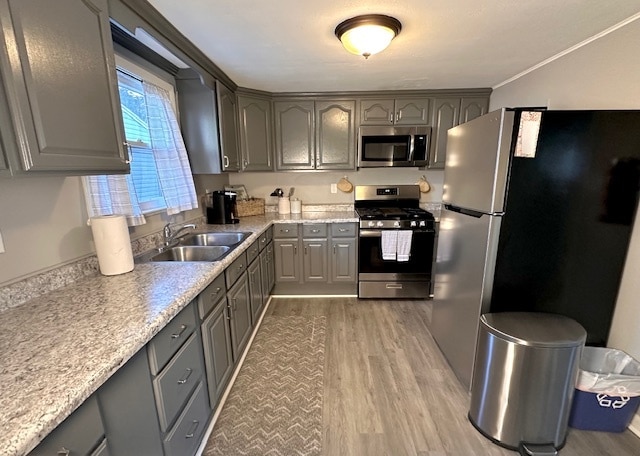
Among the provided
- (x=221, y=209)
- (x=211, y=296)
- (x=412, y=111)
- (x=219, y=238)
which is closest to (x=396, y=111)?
(x=412, y=111)

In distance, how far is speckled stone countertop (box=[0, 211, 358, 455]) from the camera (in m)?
0.62

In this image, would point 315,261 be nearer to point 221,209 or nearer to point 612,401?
point 221,209

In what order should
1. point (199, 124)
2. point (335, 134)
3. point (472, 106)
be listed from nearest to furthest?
1. point (199, 124)
2. point (472, 106)
3. point (335, 134)

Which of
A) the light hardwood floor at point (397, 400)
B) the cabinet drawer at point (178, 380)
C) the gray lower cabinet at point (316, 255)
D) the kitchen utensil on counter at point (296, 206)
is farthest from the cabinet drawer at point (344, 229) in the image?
the cabinet drawer at point (178, 380)

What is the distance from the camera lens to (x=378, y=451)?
1.46 metres

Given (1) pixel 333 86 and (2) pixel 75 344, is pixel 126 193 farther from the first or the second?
(1) pixel 333 86

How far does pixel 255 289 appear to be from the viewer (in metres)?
2.42

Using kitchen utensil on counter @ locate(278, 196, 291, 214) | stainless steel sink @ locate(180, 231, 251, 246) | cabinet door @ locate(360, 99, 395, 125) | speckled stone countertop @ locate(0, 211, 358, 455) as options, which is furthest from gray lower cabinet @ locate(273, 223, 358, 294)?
speckled stone countertop @ locate(0, 211, 358, 455)

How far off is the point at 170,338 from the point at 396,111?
9.76 ft

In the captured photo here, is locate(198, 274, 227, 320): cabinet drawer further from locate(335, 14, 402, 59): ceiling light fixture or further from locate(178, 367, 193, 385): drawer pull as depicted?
locate(335, 14, 402, 59): ceiling light fixture

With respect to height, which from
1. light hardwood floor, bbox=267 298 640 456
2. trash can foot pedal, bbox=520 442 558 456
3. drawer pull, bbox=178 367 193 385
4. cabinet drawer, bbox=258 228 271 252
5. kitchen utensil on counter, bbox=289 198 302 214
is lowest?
light hardwood floor, bbox=267 298 640 456

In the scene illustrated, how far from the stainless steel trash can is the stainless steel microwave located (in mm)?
1989

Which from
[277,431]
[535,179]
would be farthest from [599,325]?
[277,431]

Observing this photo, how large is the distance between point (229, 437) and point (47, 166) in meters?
1.53
